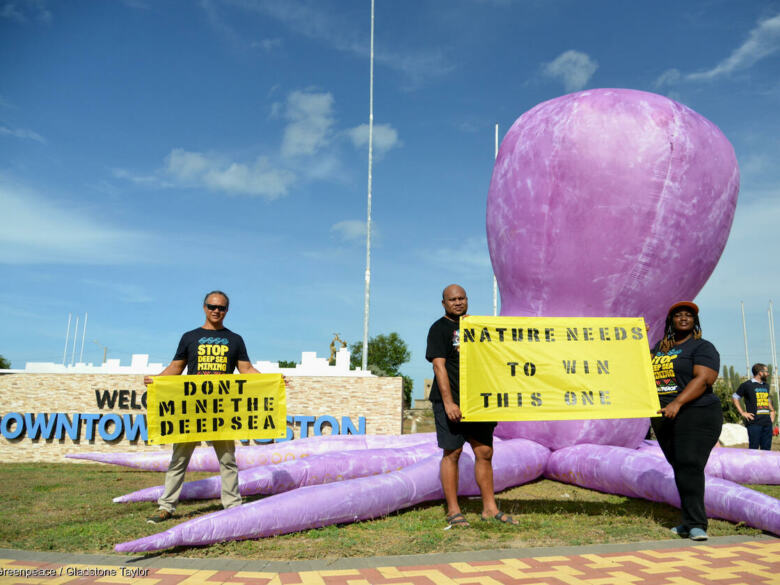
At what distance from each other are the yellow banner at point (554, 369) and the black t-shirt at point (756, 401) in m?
5.56

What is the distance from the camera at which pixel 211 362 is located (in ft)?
16.0

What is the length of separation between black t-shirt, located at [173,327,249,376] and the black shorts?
180cm

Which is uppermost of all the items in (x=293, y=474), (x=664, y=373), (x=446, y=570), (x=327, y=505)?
(x=664, y=373)

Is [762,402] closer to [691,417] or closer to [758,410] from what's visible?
[758,410]

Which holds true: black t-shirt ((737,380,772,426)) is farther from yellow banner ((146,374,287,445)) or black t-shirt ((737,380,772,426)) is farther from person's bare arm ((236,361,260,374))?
person's bare arm ((236,361,260,374))

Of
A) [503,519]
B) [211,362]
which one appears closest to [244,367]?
[211,362]

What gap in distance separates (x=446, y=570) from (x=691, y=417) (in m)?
2.13

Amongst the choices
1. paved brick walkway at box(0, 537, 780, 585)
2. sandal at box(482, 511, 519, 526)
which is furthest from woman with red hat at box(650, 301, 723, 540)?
sandal at box(482, 511, 519, 526)

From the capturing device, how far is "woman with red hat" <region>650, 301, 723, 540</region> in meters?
4.05

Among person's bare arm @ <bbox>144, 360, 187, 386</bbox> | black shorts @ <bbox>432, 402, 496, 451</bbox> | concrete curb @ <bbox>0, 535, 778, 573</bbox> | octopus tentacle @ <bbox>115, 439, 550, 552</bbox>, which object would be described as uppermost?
person's bare arm @ <bbox>144, 360, 187, 386</bbox>

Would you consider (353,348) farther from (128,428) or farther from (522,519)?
(522,519)

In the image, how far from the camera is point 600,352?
4.82m

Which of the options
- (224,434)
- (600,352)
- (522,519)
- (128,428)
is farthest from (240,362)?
(128,428)

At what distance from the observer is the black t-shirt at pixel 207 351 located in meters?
4.84
